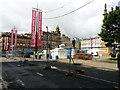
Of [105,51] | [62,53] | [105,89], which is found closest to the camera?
[105,89]

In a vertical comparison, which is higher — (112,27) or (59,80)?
(112,27)

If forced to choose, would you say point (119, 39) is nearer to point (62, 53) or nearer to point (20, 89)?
point (62, 53)

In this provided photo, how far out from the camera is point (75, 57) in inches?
1254

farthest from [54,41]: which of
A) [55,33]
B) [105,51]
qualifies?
[105,51]

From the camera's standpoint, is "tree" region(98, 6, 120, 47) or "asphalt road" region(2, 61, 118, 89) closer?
"asphalt road" region(2, 61, 118, 89)

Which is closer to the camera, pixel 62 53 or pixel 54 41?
pixel 62 53

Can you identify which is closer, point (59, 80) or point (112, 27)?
point (59, 80)

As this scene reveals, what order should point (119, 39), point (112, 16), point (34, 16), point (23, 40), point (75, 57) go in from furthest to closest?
point (23, 40), point (75, 57), point (34, 16), point (112, 16), point (119, 39)

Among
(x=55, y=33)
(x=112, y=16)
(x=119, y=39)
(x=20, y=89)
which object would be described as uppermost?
(x=55, y=33)

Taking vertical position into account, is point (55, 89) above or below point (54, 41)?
below

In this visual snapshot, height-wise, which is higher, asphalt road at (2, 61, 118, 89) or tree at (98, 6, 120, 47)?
tree at (98, 6, 120, 47)

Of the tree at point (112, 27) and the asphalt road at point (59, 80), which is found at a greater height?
the tree at point (112, 27)

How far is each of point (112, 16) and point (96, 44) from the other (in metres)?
93.3

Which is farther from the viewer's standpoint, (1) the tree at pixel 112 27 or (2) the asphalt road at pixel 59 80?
(1) the tree at pixel 112 27
